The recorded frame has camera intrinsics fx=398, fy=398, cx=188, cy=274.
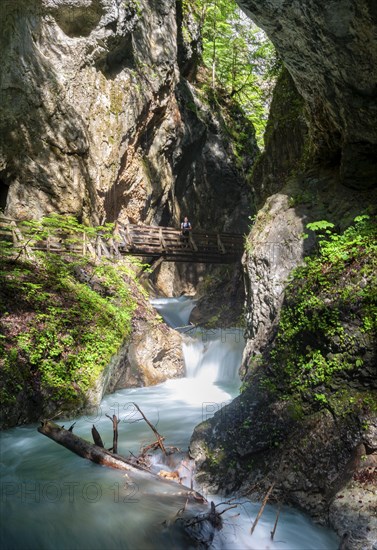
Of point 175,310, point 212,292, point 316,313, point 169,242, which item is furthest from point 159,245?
point 316,313

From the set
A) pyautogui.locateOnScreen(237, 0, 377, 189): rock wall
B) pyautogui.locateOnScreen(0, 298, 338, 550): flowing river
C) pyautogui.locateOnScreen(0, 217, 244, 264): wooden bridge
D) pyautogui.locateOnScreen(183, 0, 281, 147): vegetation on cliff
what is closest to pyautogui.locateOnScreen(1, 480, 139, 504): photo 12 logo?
pyautogui.locateOnScreen(0, 298, 338, 550): flowing river

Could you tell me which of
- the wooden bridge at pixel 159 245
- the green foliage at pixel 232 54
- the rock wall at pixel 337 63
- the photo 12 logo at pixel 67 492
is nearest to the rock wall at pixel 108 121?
the wooden bridge at pixel 159 245

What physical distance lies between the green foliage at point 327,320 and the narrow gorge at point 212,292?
3cm

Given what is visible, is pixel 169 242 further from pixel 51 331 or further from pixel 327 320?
pixel 327 320

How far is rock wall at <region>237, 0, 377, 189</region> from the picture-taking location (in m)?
6.54

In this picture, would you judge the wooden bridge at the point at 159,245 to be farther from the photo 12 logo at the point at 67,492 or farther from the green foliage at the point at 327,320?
the photo 12 logo at the point at 67,492

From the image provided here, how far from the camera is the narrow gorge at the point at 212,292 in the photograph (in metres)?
5.23

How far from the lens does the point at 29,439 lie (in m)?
6.18

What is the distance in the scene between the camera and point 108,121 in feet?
55.3

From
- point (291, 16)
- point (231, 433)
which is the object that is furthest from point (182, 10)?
point (231, 433)

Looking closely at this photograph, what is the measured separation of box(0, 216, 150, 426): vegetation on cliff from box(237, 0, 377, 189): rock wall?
6.27m

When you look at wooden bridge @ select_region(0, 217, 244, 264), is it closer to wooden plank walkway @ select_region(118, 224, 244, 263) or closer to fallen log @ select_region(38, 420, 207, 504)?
wooden plank walkway @ select_region(118, 224, 244, 263)

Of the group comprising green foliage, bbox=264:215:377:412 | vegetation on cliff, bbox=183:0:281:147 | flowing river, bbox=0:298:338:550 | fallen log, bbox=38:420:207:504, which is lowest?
flowing river, bbox=0:298:338:550

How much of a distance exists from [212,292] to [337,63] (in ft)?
48.9
